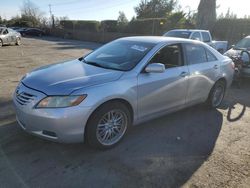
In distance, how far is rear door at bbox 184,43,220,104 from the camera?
4873 mm

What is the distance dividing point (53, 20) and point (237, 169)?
47019 millimetres

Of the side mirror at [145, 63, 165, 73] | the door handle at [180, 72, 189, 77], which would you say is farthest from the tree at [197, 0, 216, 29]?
the side mirror at [145, 63, 165, 73]

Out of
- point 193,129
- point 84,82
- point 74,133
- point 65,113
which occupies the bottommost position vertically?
point 193,129

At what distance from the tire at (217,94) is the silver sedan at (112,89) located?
A: 1.07 feet

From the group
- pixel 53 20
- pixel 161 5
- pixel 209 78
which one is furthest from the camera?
pixel 53 20

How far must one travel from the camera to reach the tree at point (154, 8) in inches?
1545

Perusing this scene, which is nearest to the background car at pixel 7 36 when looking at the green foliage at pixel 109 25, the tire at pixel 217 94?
the green foliage at pixel 109 25

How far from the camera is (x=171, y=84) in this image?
4.42 m

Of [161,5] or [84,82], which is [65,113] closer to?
[84,82]

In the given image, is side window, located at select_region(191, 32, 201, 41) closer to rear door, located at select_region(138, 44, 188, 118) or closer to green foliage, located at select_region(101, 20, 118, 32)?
rear door, located at select_region(138, 44, 188, 118)

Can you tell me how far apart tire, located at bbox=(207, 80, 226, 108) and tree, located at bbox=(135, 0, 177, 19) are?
34728 mm

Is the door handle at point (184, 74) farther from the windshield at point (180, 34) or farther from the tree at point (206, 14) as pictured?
the tree at point (206, 14)

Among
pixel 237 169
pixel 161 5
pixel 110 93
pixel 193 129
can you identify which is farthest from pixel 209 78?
pixel 161 5

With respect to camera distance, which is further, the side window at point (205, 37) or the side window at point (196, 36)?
the side window at point (205, 37)
